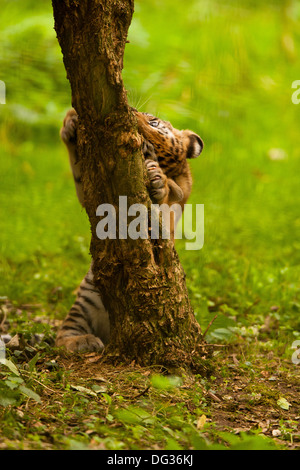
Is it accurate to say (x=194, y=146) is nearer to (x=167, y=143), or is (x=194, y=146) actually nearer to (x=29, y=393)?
(x=167, y=143)

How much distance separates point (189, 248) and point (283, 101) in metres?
5.63

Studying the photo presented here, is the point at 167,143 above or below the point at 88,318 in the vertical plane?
above

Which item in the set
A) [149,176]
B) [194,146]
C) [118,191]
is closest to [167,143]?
[194,146]

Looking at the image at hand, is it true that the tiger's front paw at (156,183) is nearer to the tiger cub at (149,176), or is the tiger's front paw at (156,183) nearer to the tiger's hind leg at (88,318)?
the tiger cub at (149,176)

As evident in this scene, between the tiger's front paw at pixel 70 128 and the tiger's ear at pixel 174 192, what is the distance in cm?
79

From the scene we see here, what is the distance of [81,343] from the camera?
492 centimetres

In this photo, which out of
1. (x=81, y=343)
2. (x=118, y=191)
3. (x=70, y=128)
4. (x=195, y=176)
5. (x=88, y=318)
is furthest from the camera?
(x=195, y=176)

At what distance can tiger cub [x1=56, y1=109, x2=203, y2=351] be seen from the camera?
4527 millimetres

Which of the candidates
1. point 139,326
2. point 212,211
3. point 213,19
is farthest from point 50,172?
point 139,326

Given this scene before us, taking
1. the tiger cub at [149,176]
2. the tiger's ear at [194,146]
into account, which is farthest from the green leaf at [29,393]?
the tiger's ear at [194,146]

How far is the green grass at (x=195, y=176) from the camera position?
4.89 m

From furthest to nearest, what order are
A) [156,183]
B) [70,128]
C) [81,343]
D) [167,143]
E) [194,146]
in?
[194,146] → [81,343] → [167,143] → [70,128] → [156,183]

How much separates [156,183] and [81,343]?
142cm
